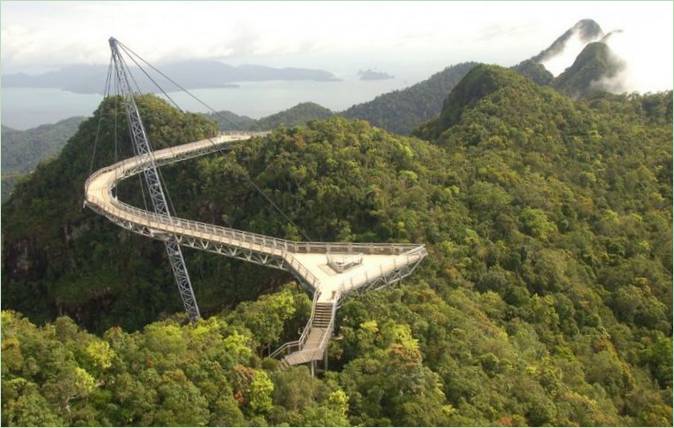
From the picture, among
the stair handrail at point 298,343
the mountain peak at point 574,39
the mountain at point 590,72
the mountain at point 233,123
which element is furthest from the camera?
the mountain peak at point 574,39

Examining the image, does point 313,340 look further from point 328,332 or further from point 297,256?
point 297,256

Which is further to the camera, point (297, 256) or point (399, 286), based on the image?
point (297, 256)

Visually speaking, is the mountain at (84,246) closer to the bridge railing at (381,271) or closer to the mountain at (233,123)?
the bridge railing at (381,271)

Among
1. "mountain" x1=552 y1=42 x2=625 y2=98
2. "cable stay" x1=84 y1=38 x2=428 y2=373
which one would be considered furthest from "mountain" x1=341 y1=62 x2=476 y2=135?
"cable stay" x1=84 y1=38 x2=428 y2=373

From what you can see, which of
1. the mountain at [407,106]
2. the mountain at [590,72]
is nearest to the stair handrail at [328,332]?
the mountain at [590,72]

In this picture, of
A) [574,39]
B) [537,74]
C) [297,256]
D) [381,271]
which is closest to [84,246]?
[297,256]

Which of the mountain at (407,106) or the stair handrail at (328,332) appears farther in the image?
the mountain at (407,106)

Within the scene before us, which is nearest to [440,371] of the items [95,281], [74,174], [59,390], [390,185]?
[59,390]
